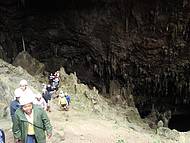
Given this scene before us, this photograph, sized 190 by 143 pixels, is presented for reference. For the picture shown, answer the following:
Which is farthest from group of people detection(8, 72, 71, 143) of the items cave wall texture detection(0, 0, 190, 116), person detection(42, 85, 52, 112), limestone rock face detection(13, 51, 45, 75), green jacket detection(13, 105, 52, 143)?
limestone rock face detection(13, 51, 45, 75)

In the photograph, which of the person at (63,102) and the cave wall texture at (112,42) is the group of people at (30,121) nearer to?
the person at (63,102)

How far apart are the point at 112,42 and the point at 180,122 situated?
17.5 ft

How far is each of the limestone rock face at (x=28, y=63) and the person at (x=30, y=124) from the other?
39.2ft

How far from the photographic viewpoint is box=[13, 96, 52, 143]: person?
17.4 feet

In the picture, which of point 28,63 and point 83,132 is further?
point 28,63

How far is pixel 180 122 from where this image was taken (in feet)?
64.6

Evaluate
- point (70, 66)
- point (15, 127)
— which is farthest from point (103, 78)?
point (15, 127)

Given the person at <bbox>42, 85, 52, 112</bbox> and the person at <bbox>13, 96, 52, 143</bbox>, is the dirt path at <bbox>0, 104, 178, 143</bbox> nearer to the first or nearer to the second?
the person at <bbox>42, 85, 52, 112</bbox>

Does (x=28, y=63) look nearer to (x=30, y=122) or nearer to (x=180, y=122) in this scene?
(x=180, y=122)

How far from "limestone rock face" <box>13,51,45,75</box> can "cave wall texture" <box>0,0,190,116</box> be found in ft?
3.21

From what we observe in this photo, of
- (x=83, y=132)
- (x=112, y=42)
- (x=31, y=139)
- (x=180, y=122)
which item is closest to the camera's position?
(x=31, y=139)

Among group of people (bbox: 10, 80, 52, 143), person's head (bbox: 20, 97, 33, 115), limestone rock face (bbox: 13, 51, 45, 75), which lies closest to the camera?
person's head (bbox: 20, 97, 33, 115)

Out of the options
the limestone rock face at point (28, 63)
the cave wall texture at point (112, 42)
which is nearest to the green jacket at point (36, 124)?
the cave wall texture at point (112, 42)

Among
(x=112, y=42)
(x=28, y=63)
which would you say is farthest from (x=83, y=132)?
(x=112, y=42)
